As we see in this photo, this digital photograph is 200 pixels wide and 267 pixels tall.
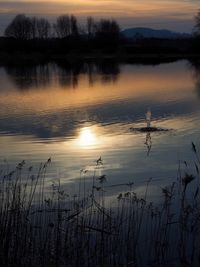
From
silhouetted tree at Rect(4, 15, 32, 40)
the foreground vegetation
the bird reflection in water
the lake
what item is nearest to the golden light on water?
the lake

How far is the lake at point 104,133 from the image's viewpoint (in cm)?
945

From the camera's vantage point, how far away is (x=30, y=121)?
16.1 metres

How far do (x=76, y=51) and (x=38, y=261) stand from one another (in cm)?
6768

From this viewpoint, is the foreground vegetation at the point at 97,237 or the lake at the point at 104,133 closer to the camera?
the foreground vegetation at the point at 97,237

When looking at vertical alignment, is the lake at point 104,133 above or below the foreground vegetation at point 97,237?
below

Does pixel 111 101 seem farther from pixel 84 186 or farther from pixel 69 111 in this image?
pixel 84 186

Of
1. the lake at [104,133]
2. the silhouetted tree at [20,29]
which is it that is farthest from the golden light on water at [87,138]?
the silhouetted tree at [20,29]

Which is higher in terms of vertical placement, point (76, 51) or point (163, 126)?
point (163, 126)


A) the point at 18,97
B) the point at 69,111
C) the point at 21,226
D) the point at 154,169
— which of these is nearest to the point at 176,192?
the point at 154,169

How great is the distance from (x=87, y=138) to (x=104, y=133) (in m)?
0.97

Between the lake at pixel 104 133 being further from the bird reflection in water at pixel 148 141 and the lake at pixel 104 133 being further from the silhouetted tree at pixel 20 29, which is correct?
the silhouetted tree at pixel 20 29

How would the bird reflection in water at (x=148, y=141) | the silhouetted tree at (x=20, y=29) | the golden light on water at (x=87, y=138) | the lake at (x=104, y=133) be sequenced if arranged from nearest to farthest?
the lake at (x=104, y=133) < the bird reflection in water at (x=148, y=141) < the golden light on water at (x=87, y=138) < the silhouetted tree at (x=20, y=29)

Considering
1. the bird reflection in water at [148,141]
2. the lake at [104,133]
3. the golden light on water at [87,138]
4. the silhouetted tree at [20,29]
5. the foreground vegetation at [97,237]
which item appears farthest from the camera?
the silhouetted tree at [20,29]

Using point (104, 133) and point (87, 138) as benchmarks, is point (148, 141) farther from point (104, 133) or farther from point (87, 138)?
point (104, 133)
